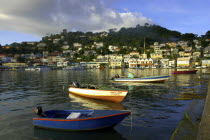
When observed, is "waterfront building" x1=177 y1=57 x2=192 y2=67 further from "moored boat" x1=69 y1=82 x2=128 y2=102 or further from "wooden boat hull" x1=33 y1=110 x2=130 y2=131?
"wooden boat hull" x1=33 y1=110 x2=130 y2=131

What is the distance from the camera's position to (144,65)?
132 meters

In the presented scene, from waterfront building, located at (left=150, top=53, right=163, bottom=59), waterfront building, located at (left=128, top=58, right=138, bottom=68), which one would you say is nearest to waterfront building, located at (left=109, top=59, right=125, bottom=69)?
waterfront building, located at (left=128, top=58, right=138, bottom=68)

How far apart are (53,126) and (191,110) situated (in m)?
10.0

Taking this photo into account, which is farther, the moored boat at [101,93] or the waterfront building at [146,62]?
the waterfront building at [146,62]

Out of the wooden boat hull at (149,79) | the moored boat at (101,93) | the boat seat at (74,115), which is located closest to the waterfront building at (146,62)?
the wooden boat hull at (149,79)

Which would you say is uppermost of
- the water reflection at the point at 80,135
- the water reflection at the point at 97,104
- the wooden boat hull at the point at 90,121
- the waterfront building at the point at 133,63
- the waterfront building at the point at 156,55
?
the waterfront building at the point at 156,55

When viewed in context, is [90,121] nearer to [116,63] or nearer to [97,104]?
[97,104]

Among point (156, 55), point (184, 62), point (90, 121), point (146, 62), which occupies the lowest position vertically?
point (90, 121)

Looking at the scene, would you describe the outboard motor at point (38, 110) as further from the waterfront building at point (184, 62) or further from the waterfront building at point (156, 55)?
the waterfront building at point (156, 55)

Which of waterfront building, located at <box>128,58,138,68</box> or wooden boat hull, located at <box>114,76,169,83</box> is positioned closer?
wooden boat hull, located at <box>114,76,169,83</box>

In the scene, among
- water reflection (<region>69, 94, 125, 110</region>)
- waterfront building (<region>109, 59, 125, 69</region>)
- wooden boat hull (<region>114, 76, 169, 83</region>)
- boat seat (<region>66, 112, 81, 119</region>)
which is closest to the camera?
boat seat (<region>66, 112, 81, 119</region>)

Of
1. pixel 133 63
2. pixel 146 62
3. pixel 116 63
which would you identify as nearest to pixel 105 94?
pixel 146 62

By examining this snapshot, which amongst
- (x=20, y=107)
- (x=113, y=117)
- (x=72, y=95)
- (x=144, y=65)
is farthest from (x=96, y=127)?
(x=144, y=65)

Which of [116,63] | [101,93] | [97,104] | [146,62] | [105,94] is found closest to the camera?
[97,104]
